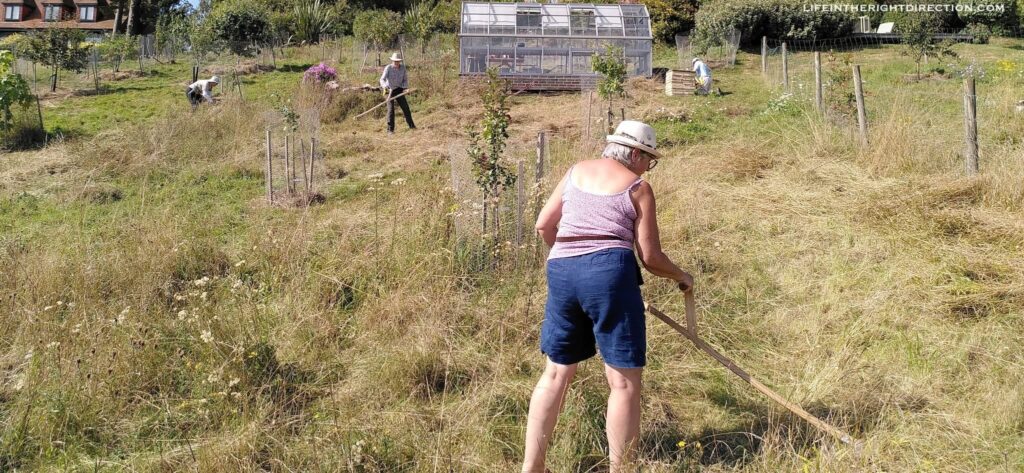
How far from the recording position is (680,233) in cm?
581

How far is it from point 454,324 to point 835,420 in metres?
2.00

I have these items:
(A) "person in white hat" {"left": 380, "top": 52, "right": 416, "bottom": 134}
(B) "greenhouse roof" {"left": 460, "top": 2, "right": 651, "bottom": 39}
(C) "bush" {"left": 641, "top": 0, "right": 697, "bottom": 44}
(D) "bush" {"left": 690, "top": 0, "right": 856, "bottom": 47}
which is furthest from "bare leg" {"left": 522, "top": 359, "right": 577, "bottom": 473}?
(C) "bush" {"left": 641, "top": 0, "right": 697, "bottom": 44}

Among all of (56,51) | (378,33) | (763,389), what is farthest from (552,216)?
(378,33)

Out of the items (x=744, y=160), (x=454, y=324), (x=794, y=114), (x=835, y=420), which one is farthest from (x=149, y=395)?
(x=794, y=114)

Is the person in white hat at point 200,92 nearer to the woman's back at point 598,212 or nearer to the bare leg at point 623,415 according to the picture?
the woman's back at point 598,212

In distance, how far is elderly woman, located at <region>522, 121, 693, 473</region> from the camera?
2725mm

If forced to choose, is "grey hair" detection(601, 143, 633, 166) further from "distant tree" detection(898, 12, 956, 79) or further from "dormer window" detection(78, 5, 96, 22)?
"dormer window" detection(78, 5, 96, 22)

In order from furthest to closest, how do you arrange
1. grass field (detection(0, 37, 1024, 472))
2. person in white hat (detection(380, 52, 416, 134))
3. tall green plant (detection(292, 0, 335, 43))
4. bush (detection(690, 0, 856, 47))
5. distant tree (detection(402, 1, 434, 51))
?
1. tall green plant (detection(292, 0, 335, 43))
2. bush (detection(690, 0, 856, 47))
3. distant tree (detection(402, 1, 434, 51))
4. person in white hat (detection(380, 52, 416, 134))
5. grass field (detection(0, 37, 1024, 472))

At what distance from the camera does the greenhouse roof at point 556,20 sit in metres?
17.1

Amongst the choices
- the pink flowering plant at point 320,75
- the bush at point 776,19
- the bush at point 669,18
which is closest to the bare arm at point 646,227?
the pink flowering plant at point 320,75

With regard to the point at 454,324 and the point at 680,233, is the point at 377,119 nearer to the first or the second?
the point at 680,233

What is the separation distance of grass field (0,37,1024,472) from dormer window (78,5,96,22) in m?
41.1

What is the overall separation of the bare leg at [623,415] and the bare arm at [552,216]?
0.56m

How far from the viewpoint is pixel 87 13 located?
43469 mm
